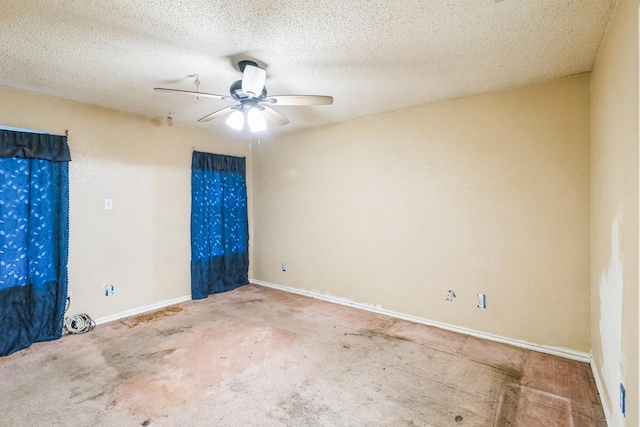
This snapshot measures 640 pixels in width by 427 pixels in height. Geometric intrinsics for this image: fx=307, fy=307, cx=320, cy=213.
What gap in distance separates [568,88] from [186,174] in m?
4.35

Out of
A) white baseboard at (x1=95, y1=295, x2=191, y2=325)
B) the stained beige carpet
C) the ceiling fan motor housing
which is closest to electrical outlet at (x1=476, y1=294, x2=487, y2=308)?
the stained beige carpet

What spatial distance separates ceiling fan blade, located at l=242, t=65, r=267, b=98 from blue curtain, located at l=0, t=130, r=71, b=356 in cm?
238

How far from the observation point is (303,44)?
2127mm

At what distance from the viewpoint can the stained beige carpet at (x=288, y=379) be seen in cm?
192

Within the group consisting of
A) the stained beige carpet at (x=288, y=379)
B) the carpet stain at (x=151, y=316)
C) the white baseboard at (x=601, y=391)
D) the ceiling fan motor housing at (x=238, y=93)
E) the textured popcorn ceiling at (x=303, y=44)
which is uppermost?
the textured popcorn ceiling at (x=303, y=44)

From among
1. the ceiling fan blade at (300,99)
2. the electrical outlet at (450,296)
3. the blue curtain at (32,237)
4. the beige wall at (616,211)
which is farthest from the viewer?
the electrical outlet at (450,296)

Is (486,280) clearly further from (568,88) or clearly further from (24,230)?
(24,230)

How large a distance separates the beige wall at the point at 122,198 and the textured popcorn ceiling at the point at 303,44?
13.8 inches

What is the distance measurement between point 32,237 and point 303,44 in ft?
10.2

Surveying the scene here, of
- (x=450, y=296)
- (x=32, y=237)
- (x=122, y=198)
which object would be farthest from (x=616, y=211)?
(x=32, y=237)

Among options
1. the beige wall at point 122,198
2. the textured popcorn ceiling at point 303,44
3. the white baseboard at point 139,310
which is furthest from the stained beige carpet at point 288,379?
the textured popcorn ceiling at point 303,44

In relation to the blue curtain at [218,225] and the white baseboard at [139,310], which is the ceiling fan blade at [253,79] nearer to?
the blue curtain at [218,225]

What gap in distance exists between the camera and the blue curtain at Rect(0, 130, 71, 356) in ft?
9.24

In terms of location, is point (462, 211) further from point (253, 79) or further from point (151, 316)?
point (151, 316)
